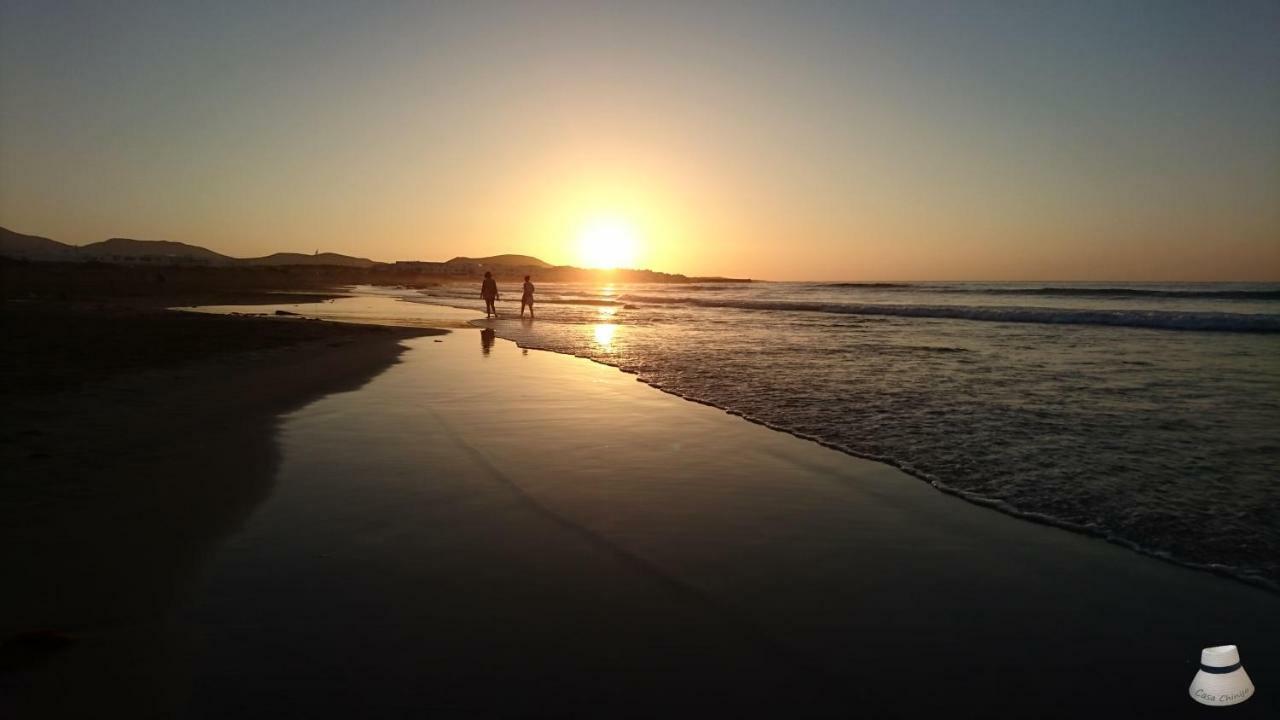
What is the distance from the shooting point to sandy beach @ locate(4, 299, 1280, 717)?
9.95 ft

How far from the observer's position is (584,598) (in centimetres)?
396

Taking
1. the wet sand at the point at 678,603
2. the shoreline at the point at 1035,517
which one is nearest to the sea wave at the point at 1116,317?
the shoreline at the point at 1035,517

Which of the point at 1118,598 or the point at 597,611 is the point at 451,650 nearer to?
the point at 597,611

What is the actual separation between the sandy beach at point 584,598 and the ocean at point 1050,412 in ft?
2.26

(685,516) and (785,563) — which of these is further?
(685,516)

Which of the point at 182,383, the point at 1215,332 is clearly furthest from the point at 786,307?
the point at 182,383

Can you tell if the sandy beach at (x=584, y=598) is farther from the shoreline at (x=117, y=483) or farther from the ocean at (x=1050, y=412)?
the ocean at (x=1050, y=412)

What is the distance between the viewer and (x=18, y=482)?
5508mm

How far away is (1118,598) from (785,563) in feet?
6.85

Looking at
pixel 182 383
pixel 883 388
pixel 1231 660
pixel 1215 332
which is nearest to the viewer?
pixel 1231 660

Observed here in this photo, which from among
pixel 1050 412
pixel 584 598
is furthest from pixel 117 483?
pixel 1050 412

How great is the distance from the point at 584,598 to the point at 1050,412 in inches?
333

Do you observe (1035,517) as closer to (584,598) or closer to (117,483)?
(584,598)

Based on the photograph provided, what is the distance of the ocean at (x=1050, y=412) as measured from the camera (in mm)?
5535
